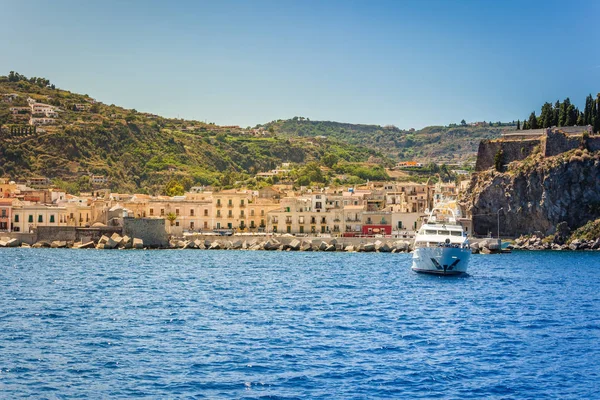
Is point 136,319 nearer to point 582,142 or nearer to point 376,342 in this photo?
point 376,342

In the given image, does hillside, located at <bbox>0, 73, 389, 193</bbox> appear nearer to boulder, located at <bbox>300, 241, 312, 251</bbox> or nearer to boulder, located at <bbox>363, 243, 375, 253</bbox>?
boulder, located at <bbox>300, 241, 312, 251</bbox>

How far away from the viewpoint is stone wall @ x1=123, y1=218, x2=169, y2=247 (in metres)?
74.9

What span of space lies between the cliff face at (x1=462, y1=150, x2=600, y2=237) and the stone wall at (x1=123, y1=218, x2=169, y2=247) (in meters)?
32.7

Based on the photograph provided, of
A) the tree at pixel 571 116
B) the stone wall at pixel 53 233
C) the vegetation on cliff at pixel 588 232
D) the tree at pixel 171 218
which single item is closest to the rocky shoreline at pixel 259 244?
the stone wall at pixel 53 233

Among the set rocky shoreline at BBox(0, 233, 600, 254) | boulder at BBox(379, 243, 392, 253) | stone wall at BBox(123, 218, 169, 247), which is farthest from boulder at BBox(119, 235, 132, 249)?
boulder at BBox(379, 243, 392, 253)

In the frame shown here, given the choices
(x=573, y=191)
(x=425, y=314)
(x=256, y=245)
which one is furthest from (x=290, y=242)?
(x=425, y=314)

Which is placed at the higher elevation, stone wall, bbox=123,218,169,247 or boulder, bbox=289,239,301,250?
stone wall, bbox=123,218,169,247

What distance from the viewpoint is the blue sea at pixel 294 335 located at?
2150 centimetres

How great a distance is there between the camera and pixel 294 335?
1103 inches

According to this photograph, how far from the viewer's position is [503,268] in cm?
5828

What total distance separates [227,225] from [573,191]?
106 feet

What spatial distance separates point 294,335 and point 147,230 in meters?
48.5

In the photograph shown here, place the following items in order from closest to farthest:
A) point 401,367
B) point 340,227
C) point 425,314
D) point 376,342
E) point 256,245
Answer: point 401,367 < point 376,342 < point 425,314 < point 256,245 < point 340,227

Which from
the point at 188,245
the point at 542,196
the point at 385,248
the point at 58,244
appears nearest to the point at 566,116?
the point at 542,196
